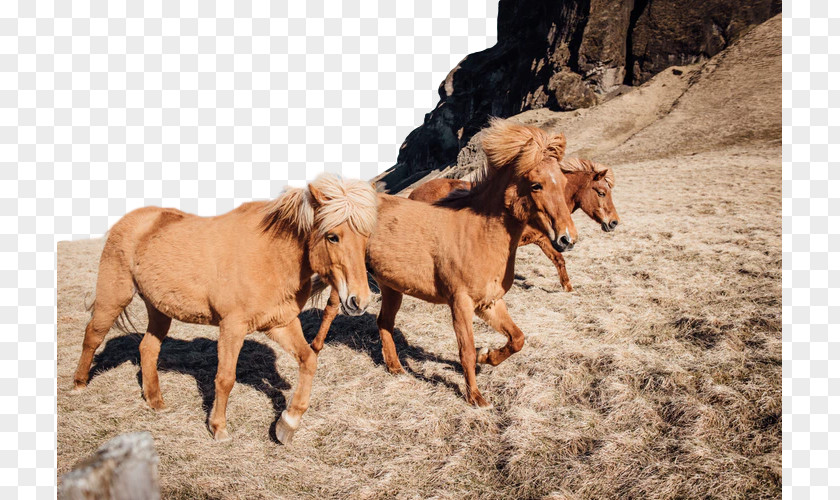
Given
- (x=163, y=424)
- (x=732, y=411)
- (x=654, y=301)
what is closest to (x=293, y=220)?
(x=163, y=424)

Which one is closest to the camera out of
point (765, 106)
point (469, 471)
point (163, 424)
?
point (469, 471)

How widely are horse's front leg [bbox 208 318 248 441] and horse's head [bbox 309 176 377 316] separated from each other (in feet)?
3.47

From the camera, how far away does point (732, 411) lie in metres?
4.26

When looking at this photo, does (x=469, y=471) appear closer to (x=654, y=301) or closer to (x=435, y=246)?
(x=435, y=246)

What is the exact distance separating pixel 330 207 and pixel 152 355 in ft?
10.8

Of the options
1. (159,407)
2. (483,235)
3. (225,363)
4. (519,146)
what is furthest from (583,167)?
(159,407)

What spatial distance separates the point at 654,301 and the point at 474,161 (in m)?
30.0

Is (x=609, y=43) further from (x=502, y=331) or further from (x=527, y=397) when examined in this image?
(x=527, y=397)

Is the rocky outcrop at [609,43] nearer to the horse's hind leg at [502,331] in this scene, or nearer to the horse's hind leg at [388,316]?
the horse's hind leg at [388,316]

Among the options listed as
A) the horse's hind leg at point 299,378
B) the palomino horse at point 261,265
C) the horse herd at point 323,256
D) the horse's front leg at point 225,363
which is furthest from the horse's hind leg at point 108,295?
the horse's hind leg at point 299,378

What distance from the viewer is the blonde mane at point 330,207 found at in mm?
4043

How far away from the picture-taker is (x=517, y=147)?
5.05 m

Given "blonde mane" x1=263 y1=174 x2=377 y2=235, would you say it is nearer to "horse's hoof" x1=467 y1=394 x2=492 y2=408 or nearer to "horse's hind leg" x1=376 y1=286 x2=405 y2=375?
"horse's hind leg" x1=376 y1=286 x2=405 y2=375

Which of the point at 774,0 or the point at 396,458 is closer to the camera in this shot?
the point at 396,458
